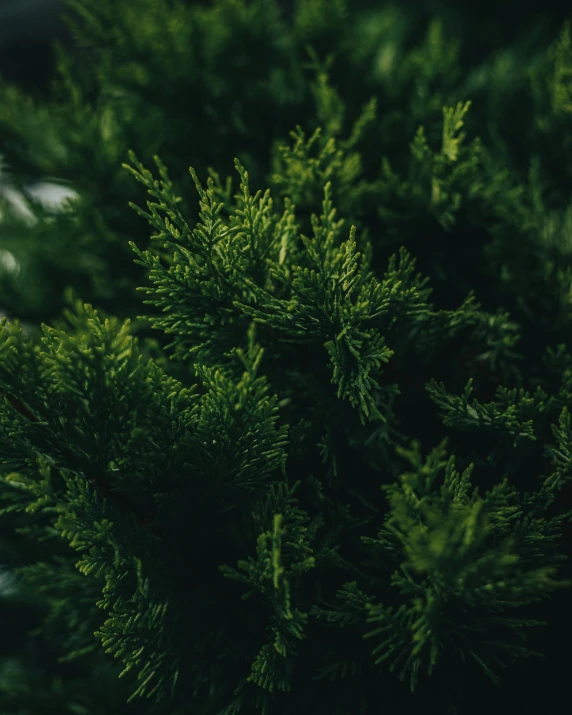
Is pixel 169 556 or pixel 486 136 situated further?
pixel 486 136

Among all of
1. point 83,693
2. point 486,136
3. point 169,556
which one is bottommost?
point 83,693

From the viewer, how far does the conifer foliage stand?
75cm

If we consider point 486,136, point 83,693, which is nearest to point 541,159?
point 486,136

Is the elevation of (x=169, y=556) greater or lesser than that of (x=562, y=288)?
lesser

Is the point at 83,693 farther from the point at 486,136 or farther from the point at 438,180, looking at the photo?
the point at 486,136

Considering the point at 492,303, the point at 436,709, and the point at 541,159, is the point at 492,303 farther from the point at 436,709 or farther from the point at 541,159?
the point at 436,709

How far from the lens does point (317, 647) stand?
84 centimetres

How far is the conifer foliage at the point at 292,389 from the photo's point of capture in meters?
0.75

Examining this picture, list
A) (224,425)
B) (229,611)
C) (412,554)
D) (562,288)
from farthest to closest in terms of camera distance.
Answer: (562,288)
(229,611)
(224,425)
(412,554)

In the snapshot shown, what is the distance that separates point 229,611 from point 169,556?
0.14 meters

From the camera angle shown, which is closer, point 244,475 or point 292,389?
point 244,475

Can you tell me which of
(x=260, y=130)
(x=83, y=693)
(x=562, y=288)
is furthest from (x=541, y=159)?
(x=83, y=693)

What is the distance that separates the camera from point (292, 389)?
3.01 feet

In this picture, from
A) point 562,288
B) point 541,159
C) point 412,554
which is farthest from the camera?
point 541,159
